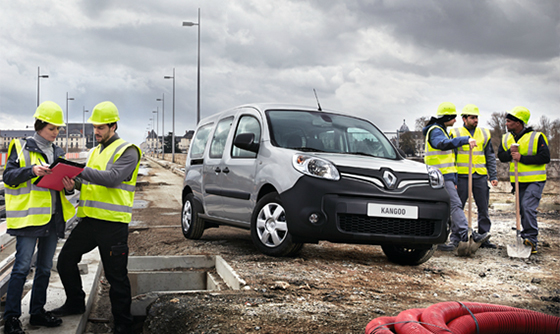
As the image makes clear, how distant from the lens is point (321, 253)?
22.2 ft

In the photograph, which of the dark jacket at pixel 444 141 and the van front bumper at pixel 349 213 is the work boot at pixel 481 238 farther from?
the van front bumper at pixel 349 213

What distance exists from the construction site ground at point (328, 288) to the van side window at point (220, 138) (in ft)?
4.17

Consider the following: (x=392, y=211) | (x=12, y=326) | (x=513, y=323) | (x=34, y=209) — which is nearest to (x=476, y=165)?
(x=392, y=211)

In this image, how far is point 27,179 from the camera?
368 cm

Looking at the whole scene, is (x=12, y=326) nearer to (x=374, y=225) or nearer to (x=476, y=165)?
(x=374, y=225)

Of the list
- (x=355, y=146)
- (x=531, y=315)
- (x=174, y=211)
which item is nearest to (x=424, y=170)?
(x=355, y=146)

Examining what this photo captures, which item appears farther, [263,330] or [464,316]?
[263,330]

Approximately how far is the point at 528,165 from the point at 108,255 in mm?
5810

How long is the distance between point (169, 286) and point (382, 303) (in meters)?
2.90

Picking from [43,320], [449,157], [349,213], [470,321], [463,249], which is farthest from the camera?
[449,157]

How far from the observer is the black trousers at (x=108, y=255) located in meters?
4.08

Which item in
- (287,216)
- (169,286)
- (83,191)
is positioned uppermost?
(83,191)

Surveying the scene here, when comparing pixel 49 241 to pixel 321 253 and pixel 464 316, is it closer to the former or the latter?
pixel 464 316

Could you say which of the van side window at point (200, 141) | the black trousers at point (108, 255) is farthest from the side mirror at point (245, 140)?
the black trousers at point (108, 255)
